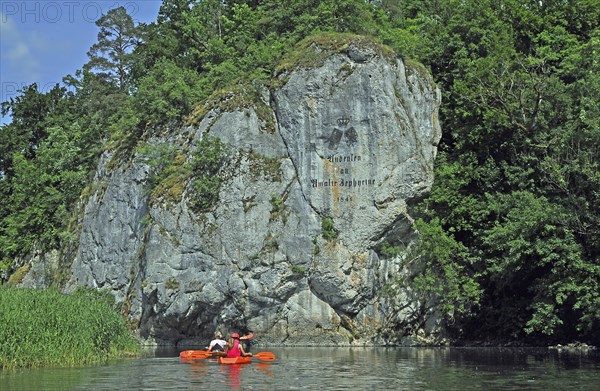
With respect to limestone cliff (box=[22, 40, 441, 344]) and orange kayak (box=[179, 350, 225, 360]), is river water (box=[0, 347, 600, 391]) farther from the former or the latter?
limestone cliff (box=[22, 40, 441, 344])

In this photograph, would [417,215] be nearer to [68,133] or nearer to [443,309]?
[443,309]

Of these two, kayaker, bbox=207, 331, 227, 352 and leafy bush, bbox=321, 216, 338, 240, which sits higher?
leafy bush, bbox=321, 216, 338, 240

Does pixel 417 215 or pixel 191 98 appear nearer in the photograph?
pixel 417 215

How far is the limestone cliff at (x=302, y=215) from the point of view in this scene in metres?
37.8

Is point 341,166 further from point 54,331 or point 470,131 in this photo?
point 54,331

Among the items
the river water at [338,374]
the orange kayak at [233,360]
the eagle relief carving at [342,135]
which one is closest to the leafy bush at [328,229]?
the eagle relief carving at [342,135]

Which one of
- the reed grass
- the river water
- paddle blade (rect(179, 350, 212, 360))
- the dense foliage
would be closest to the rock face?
the dense foliage

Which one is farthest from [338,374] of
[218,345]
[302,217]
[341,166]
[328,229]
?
[341,166]

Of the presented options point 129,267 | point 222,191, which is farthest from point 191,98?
point 129,267

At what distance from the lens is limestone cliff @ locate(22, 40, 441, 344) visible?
37.8 meters

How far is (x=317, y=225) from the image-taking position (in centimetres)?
3853

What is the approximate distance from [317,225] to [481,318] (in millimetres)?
8788

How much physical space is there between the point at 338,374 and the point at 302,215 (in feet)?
51.7

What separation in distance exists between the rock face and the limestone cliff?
47mm
